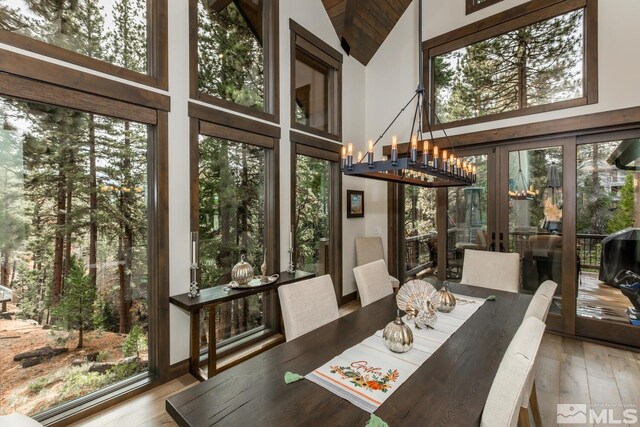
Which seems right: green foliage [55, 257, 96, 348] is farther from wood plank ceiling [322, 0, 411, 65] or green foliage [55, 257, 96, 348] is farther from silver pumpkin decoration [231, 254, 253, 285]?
wood plank ceiling [322, 0, 411, 65]

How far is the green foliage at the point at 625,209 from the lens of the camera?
3.25 meters

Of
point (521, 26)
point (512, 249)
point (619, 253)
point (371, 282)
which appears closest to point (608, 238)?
point (619, 253)

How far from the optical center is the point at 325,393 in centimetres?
123

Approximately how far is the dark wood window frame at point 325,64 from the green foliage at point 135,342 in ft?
9.10

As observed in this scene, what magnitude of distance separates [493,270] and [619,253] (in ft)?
4.99

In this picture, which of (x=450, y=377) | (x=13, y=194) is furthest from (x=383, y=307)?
(x=13, y=194)

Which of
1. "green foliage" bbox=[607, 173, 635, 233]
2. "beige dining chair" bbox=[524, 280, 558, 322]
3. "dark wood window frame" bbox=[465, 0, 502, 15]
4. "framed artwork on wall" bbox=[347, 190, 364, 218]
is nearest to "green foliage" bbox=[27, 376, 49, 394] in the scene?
"beige dining chair" bbox=[524, 280, 558, 322]

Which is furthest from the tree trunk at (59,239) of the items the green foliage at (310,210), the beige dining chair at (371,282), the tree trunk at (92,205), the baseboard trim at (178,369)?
the green foliage at (310,210)

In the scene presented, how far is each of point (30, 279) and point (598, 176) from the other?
5415mm

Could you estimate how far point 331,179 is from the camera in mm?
4684

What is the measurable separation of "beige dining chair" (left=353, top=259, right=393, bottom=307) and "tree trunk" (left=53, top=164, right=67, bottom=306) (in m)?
2.24

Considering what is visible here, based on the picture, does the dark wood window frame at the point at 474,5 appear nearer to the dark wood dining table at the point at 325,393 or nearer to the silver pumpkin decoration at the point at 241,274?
the dark wood dining table at the point at 325,393

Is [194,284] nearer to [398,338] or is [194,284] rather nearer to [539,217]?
[398,338]

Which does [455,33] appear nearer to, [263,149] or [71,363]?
[263,149]
